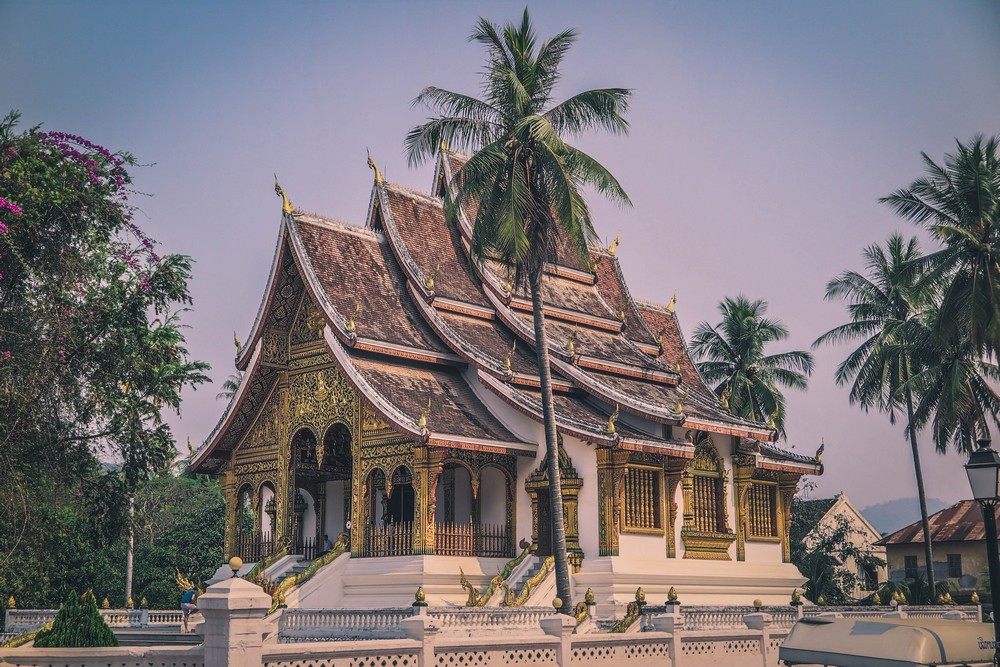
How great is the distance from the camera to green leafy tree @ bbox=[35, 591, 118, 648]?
53.1 ft

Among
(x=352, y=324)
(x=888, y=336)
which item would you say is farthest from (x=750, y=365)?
(x=352, y=324)

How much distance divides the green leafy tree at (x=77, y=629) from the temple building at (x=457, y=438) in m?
6.27

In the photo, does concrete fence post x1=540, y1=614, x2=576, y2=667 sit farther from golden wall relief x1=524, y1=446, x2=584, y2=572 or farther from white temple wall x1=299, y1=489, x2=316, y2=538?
white temple wall x1=299, y1=489, x2=316, y2=538

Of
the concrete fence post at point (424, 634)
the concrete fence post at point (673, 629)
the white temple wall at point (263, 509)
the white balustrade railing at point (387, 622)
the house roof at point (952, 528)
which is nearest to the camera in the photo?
the concrete fence post at point (424, 634)

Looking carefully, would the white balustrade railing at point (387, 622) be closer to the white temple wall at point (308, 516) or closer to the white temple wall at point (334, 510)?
the white temple wall at point (334, 510)

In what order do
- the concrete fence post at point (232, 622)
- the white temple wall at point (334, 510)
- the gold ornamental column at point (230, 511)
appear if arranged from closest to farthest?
1. the concrete fence post at point (232, 622)
2. the gold ornamental column at point (230, 511)
3. the white temple wall at point (334, 510)

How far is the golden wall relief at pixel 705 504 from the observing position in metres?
24.8

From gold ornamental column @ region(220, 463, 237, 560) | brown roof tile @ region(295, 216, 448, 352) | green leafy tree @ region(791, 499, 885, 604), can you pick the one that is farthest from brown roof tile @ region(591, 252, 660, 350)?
green leafy tree @ region(791, 499, 885, 604)

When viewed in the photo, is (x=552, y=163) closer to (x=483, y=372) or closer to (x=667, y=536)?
(x=483, y=372)

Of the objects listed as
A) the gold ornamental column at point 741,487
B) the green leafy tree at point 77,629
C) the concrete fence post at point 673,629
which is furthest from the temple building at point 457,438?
the green leafy tree at point 77,629

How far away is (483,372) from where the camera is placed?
24469 mm

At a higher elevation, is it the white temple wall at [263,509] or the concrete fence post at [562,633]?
the white temple wall at [263,509]

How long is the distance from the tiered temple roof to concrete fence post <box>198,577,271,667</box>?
10.7 m

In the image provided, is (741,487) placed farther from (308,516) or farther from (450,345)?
(308,516)
